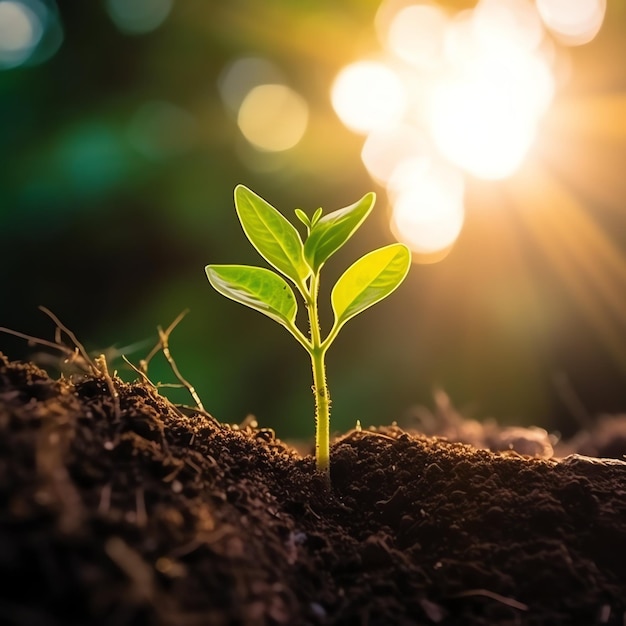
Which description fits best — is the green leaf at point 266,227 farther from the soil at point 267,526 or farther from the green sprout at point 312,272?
the soil at point 267,526

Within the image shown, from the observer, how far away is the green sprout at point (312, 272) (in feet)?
3.75

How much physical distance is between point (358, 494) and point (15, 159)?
4.63 m

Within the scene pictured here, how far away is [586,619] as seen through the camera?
0.84 m

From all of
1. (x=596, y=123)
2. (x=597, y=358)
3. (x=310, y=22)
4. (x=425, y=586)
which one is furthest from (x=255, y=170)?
(x=425, y=586)

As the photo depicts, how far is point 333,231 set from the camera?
1145mm

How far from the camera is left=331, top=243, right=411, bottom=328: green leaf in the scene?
3.84 feet

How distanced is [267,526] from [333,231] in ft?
1.80

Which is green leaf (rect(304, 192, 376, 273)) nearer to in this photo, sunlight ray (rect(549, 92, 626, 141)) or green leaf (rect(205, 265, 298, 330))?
green leaf (rect(205, 265, 298, 330))

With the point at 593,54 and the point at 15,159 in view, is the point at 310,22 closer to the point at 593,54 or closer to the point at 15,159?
the point at 593,54

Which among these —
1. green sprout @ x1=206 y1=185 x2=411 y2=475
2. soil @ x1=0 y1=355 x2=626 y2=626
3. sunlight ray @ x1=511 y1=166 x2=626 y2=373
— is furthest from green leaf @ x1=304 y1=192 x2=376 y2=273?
sunlight ray @ x1=511 y1=166 x2=626 y2=373

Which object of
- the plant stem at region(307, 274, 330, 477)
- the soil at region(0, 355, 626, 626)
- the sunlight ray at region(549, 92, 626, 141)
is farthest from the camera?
the sunlight ray at region(549, 92, 626, 141)

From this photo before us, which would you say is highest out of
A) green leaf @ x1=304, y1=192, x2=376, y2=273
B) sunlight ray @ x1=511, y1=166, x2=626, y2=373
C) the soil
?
sunlight ray @ x1=511, y1=166, x2=626, y2=373

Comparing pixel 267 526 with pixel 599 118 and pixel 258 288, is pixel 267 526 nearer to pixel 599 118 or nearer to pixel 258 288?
pixel 258 288

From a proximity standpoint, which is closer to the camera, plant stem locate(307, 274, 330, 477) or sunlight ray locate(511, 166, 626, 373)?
plant stem locate(307, 274, 330, 477)
